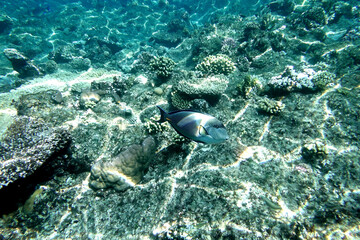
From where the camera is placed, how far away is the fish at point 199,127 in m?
1.85

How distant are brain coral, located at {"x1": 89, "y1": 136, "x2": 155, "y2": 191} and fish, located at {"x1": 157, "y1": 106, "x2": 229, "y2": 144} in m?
2.29

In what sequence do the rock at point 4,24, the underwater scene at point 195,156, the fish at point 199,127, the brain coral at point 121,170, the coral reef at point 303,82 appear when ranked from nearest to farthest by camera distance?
the fish at point 199,127
the underwater scene at point 195,156
the brain coral at point 121,170
the coral reef at point 303,82
the rock at point 4,24

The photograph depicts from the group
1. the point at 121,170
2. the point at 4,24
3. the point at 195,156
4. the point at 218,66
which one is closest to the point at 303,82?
the point at 218,66

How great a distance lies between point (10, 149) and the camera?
352cm

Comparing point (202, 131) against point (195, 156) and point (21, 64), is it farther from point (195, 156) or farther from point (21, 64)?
point (21, 64)

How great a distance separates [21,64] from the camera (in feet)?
32.2

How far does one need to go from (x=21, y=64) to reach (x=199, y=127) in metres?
13.2

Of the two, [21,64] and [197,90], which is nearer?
[197,90]

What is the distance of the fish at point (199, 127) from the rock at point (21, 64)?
1264 cm

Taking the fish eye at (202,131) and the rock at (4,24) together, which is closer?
the fish eye at (202,131)

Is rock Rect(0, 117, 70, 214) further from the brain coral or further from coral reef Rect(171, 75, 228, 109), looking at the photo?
coral reef Rect(171, 75, 228, 109)

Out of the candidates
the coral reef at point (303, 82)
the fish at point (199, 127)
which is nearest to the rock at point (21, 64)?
the fish at point (199, 127)

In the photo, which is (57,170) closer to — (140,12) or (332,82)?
(332,82)

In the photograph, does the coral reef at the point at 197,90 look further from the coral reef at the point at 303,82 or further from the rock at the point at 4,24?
the rock at the point at 4,24
